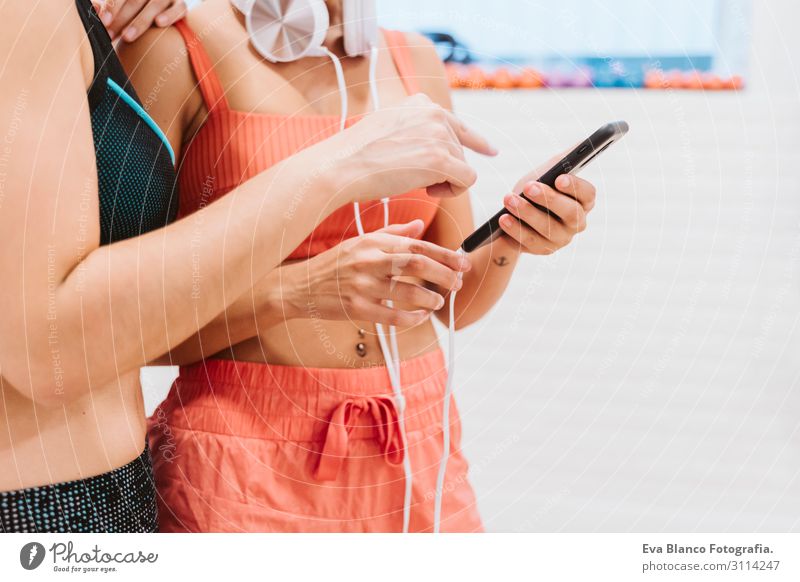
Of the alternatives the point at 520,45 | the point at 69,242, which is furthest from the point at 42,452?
the point at 520,45

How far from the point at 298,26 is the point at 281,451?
9.1 inches

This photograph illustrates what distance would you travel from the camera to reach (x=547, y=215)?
1.16 feet

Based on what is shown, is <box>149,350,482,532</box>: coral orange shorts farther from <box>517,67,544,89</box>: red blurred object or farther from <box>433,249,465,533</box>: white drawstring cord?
<box>517,67,544,89</box>: red blurred object

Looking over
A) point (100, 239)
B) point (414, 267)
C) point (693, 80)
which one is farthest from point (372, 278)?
point (693, 80)

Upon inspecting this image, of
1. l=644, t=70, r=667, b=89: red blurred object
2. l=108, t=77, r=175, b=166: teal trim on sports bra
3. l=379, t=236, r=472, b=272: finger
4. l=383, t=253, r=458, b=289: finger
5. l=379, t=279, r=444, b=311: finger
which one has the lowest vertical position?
l=379, t=279, r=444, b=311: finger

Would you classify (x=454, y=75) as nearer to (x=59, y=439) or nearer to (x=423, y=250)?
(x=423, y=250)

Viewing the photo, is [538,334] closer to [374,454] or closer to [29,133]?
[374,454]

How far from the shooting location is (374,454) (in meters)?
0.40

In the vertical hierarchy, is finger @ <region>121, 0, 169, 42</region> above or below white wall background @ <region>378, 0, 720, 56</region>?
below

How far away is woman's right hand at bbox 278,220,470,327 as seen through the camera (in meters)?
0.34

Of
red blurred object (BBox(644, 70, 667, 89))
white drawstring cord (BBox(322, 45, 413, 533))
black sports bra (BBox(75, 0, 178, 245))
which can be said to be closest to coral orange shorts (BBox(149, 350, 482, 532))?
white drawstring cord (BBox(322, 45, 413, 533))

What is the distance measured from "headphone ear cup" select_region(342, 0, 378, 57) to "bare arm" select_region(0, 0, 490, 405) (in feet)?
0.30

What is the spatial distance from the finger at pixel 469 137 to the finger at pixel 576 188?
0.16ft
